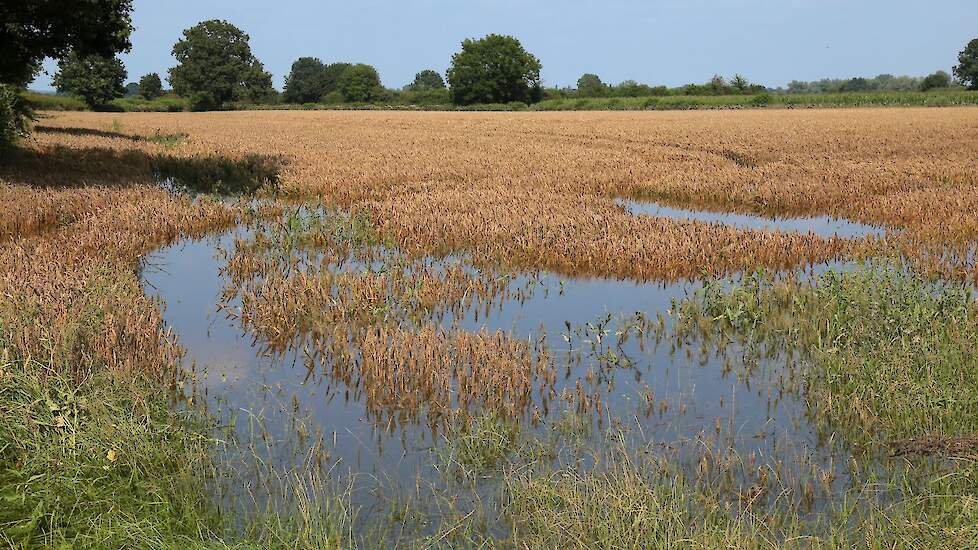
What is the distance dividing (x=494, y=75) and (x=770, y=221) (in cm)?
9427

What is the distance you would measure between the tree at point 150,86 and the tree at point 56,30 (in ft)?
302

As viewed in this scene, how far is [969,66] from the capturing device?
108062mm

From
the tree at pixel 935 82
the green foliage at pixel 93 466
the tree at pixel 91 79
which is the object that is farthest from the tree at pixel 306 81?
the green foliage at pixel 93 466

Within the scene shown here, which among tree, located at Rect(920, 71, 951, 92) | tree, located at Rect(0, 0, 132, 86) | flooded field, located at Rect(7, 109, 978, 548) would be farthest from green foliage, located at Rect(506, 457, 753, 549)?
tree, located at Rect(920, 71, 951, 92)

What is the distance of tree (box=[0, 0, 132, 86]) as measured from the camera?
59.9 feet

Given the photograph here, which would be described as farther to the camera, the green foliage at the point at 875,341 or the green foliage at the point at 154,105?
the green foliage at the point at 154,105

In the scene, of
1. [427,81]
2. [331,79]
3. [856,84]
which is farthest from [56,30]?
[856,84]

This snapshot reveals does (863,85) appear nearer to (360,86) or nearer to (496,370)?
(360,86)

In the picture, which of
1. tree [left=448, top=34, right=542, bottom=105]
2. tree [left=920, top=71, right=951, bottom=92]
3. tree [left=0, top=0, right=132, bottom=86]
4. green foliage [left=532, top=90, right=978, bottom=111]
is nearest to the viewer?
tree [left=0, top=0, right=132, bottom=86]

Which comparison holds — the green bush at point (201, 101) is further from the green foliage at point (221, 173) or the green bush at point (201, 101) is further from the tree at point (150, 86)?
the green foliage at point (221, 173)

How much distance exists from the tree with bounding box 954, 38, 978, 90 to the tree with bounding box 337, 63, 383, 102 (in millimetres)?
82137

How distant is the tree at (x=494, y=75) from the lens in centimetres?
10375

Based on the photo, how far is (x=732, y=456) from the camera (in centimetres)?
503

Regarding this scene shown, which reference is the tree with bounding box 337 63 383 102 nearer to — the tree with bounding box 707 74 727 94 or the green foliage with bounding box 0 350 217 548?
the tree with bounding box 707 74 727 94
